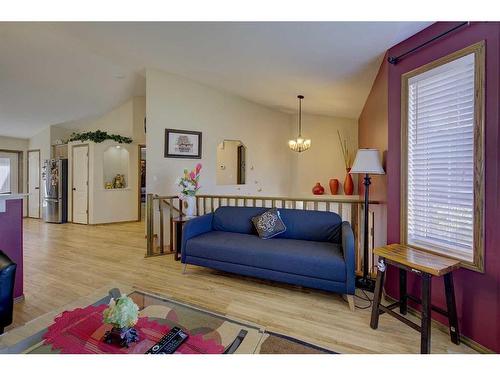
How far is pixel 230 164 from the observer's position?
7297 millimetres

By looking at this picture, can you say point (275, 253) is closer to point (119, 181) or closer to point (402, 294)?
point (402, 294)

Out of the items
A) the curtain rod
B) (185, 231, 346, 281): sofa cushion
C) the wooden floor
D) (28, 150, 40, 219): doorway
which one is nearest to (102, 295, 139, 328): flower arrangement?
the wooden floor

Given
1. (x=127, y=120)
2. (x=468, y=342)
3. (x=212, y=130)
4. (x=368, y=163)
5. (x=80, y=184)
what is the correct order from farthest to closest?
1. (x=127, y=120)
2. (x=80, y=184)
3. (x=212, y=130)
4. (x=368, y=163)
5. (x=468, y=342)

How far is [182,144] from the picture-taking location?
189 inches

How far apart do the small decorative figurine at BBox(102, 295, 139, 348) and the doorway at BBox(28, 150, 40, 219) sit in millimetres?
8505

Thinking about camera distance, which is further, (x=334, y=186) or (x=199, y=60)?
(x=334, y=186)

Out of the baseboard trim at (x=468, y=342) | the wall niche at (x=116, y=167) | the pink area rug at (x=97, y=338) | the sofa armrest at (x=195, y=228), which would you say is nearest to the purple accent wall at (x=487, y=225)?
the baseboard trim at (x=468, y=342)

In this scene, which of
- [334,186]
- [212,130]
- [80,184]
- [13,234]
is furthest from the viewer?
[80,184]

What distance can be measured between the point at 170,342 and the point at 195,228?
75.3 inches

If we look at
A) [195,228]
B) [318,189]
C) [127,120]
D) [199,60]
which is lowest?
[195,228]

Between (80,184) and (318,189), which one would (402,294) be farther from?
(80,184)

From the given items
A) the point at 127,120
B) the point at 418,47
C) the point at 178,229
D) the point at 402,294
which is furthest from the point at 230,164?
the point at 402,294

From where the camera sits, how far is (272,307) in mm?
2371

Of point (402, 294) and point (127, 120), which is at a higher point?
point (127, 120)
